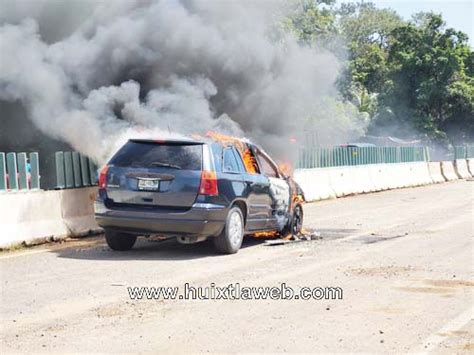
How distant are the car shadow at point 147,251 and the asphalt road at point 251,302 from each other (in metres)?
0.02

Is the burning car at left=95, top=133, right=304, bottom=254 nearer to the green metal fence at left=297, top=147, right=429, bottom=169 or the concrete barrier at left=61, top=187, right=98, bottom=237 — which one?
the concrete barrier at left=61, top=187, right=98, bottom=237

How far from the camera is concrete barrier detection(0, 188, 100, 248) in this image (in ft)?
37.9

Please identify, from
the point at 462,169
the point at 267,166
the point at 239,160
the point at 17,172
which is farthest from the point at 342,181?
the point at 462,169

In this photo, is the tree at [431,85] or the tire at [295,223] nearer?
the tire at [295,223]

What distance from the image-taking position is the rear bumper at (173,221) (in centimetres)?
1045

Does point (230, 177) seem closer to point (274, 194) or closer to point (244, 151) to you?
point (244, 151)

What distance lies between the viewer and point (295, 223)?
13.3m

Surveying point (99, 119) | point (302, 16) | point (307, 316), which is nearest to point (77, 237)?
point (99, 119)

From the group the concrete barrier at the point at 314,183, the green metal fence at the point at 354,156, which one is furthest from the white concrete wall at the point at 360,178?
the green metal fence at the point at 354,156

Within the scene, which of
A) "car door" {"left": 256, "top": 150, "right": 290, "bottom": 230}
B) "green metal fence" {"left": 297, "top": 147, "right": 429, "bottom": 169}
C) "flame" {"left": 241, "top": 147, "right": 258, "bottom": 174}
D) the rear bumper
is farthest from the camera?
"green metal fence" {"left": 297, "top": 147, "right": 429, "bottom": 169}

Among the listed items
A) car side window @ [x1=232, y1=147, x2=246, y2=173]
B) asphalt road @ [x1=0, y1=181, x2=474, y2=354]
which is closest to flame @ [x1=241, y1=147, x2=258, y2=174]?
car side window @ [x1=232, y1=147, x2=246, y2=173]

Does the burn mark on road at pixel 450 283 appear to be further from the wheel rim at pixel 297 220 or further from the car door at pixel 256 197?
the wheel rim at pixel 297 220

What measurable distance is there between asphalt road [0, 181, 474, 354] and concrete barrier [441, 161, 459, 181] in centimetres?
2625

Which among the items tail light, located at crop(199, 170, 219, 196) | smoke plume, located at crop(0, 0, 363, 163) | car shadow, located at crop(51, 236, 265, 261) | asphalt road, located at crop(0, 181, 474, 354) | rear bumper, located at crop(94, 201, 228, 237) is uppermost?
smoke plume, located at crop(0, 0, 363, 163)
